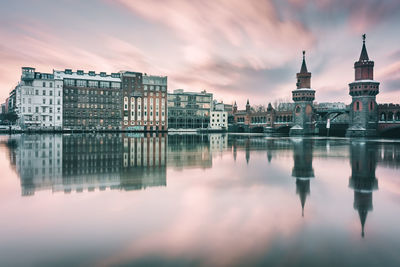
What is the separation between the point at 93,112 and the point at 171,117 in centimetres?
3370

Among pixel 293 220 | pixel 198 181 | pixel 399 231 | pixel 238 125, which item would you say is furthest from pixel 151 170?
pixel 238 125

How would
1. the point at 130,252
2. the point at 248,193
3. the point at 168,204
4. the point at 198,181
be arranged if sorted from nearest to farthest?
the point at 130,252 < the point at 168,204 < the point at 248,193 < the point at 198,181

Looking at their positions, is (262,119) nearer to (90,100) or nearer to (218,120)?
(218,120)

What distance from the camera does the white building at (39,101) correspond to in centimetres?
10346

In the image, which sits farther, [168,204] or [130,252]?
[168,204]

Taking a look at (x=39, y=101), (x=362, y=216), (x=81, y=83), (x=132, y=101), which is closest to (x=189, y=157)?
(x=362, y=216)

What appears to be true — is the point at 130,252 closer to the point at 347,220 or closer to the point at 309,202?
the point at 347,220

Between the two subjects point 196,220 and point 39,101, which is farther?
point 39,101

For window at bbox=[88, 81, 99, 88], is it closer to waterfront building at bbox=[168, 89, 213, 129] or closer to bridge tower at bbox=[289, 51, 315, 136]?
waterfront building at bbox=[168, 89, 213, 129]

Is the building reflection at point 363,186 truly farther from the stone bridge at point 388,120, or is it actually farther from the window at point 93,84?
the window at point 93,84

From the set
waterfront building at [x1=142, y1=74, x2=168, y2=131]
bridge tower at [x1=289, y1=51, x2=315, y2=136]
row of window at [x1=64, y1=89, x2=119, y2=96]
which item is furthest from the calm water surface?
waterfront building at [x1=142, y1=74, x2=168, y2=131]

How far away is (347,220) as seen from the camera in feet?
27.9

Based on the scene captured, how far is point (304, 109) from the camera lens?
101 m

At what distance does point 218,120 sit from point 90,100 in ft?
195
